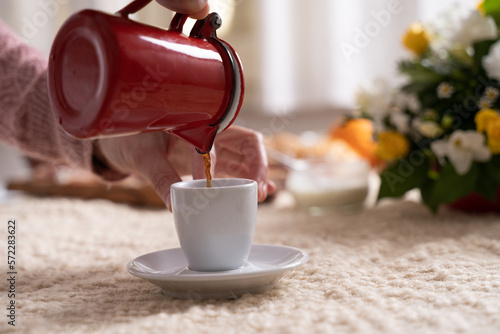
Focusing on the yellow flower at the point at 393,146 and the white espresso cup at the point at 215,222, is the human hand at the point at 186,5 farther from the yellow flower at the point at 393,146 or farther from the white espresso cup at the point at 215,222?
the yellow flower at the point at 393,146

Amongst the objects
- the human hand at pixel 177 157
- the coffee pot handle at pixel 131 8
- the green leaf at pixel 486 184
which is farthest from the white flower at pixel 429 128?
the coffee pot handle at pixel 131 8

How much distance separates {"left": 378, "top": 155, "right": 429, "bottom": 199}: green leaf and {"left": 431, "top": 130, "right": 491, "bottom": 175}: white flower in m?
0.09

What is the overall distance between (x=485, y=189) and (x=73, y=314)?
2.72ft

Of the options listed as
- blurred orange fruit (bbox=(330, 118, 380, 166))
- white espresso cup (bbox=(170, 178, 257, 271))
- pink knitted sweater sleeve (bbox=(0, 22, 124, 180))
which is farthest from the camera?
blurred orange fruit (bbox=(330, 118, 380, 166))

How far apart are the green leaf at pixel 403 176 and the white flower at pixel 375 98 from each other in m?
0.12

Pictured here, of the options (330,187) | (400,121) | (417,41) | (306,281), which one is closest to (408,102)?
(400,121)

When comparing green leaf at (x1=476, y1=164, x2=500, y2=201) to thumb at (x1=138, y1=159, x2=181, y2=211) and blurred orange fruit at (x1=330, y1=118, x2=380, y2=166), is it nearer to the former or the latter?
thumb at (x1=138, y1=159, x2=181, y2=211)

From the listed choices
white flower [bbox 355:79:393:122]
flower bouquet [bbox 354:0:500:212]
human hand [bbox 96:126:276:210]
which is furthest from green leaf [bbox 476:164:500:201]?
human hand [bbox 96:126:276:210]

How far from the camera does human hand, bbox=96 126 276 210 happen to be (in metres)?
0.81

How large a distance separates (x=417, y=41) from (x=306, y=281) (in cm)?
76

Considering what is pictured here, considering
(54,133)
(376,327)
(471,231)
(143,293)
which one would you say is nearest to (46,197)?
(54,133)

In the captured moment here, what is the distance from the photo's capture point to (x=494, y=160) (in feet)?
3.67

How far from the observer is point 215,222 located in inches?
26.6

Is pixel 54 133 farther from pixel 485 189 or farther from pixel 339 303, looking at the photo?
pixel 485 189
